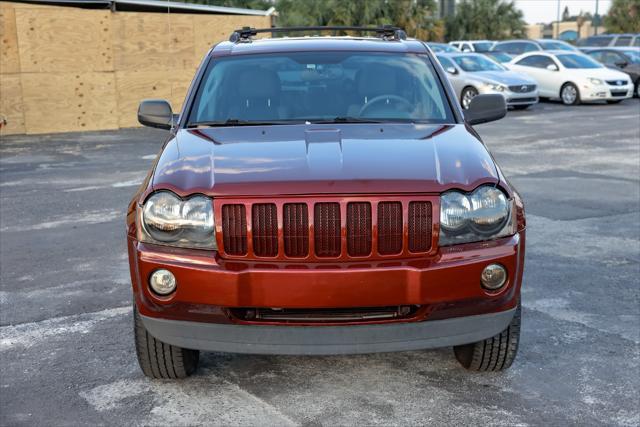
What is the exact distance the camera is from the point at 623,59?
2600 cm

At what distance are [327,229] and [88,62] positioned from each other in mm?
15261

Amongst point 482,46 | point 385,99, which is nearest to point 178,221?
point 385,99

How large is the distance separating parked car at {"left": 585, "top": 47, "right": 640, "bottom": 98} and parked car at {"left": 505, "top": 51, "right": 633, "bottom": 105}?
228 centimetres

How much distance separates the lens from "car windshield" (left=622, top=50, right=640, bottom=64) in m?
25.9

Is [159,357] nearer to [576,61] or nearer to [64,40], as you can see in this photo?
[64,40]

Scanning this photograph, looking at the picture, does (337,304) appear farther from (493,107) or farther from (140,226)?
(493,107)

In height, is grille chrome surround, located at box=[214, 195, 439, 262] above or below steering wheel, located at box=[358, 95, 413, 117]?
below

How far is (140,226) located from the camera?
3.60 m

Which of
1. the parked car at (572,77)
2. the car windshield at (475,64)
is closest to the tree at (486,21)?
the parked car at (572,77)

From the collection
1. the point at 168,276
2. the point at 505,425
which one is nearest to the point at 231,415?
the point at 168,276

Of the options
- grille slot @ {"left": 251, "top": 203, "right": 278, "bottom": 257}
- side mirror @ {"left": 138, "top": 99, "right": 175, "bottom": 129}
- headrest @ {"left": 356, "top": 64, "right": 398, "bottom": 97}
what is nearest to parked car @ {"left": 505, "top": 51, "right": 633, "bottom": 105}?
headrest @ {"left": 356, "top": 64, "right": 398, "bottom": 97}

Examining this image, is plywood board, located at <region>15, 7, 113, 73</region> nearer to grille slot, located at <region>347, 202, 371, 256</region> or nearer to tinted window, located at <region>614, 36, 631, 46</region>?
grille slot, located at <region>347, 202, 371, 256</region>

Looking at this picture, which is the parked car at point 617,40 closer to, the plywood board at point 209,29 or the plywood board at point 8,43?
the plywood board at point 209,29

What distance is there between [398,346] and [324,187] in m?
0.75
